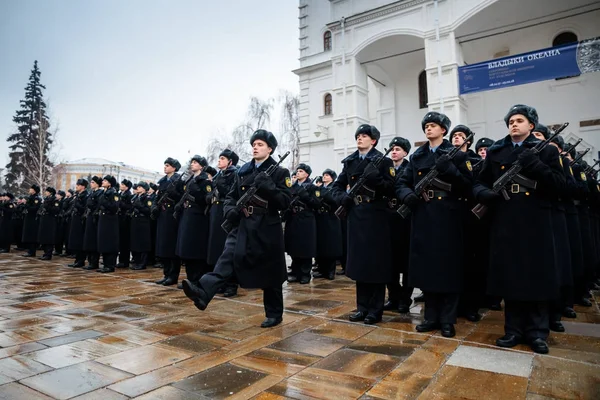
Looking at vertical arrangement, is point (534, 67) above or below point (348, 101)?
below

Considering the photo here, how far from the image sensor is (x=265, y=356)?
3.39 meters

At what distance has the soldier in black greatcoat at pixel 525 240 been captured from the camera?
3.52m

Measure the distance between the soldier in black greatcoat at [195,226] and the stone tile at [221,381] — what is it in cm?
382

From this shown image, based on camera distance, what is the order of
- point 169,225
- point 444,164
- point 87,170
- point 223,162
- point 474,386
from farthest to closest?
1. point 87,170
2. point 169,225
3. point 223,162
4. point 444,164
5. point 474,386

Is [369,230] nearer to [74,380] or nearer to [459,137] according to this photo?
[459,137]

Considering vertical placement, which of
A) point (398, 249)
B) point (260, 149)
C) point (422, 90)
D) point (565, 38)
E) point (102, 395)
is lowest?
point (102, 395)

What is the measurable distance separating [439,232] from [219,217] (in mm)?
3681

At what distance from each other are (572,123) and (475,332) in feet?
51.7

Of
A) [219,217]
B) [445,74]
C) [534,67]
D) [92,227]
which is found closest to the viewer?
[219,217]

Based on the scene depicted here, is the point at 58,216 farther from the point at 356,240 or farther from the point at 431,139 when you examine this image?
the point at 431,139

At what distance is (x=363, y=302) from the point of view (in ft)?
15.4

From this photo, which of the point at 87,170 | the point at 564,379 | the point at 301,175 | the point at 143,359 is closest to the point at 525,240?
the point at 564,379

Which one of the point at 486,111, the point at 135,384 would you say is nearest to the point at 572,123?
the point at 486,111

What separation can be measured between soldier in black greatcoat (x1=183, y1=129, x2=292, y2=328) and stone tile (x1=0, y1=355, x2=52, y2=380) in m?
1.66
